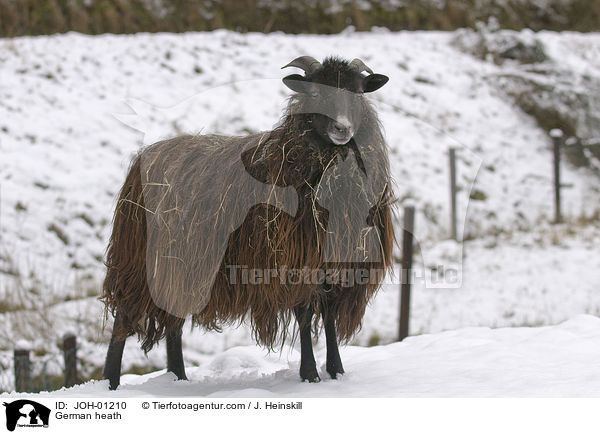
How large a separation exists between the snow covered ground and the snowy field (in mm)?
22

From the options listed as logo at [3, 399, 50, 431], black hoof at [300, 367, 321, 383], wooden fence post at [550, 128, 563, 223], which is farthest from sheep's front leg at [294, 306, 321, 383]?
wooden fence post at [550, 128, 563, 223]

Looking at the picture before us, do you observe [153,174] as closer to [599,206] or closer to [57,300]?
[57,300]

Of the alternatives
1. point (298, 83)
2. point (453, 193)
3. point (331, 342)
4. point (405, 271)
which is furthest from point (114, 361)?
point (453, 193)

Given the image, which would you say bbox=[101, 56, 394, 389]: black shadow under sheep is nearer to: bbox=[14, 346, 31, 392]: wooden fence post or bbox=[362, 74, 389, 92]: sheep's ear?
bbox=[362, 74, 389, 92]: sheep's ear

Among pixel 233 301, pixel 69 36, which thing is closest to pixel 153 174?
pixel 233 301

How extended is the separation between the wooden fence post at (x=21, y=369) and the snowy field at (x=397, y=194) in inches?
13.6

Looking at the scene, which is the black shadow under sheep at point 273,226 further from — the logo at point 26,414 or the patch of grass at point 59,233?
the patch of grass at point 59,233

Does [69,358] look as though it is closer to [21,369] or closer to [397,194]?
[21,369]

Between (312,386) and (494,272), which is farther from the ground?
(494,272)

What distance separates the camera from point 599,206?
9.80m

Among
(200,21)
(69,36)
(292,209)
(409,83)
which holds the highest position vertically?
(200,21)

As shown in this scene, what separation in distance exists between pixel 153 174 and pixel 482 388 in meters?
2.33

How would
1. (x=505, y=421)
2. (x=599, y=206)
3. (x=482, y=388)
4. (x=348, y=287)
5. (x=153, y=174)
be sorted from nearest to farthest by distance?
(x=505, y=421) → (x=482, y=388) → (x=348, y=287) → (x=153, y=174) → (x=599, y=206)

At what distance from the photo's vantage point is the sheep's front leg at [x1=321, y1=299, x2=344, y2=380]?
11.9 feet
